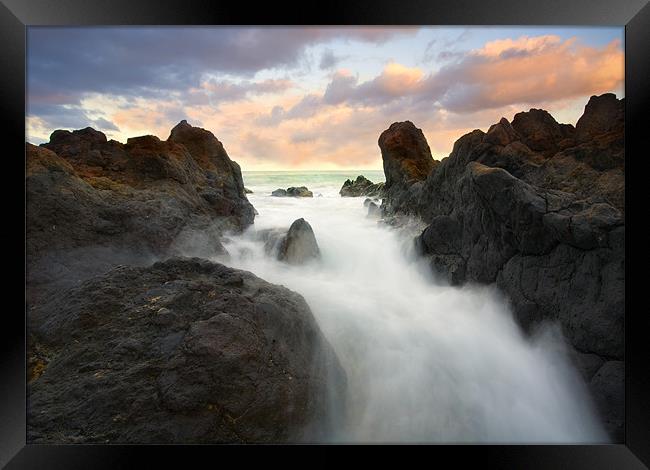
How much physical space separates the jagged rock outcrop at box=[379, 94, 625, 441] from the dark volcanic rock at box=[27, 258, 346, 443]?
287 centimetres

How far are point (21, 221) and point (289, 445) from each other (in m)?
3.76

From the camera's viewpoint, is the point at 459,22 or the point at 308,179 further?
the point at 308,179

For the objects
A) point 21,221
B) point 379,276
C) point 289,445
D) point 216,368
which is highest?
point 21,221

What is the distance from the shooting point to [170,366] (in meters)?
2.91

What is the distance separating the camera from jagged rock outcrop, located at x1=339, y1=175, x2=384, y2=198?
515cm

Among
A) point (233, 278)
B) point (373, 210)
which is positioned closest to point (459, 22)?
point (373, 210)

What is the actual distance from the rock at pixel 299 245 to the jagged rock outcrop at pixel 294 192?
433mm

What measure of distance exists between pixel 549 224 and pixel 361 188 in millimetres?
2725

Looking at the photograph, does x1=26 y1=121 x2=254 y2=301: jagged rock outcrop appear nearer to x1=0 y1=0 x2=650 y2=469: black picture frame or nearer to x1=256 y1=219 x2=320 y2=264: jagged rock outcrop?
x1=0 y1=0 x2=650 y2=469: black picture frame

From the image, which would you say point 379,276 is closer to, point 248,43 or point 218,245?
point 218,245

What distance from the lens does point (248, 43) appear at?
3949mm

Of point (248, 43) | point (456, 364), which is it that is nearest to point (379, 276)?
point (456, 364)

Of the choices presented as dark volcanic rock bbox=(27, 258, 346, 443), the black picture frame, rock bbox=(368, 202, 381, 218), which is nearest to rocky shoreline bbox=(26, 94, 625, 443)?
dark volcanic rock bbox=(27, 258, 346, 443)

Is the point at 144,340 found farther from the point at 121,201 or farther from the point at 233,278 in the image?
the point at 121,201
